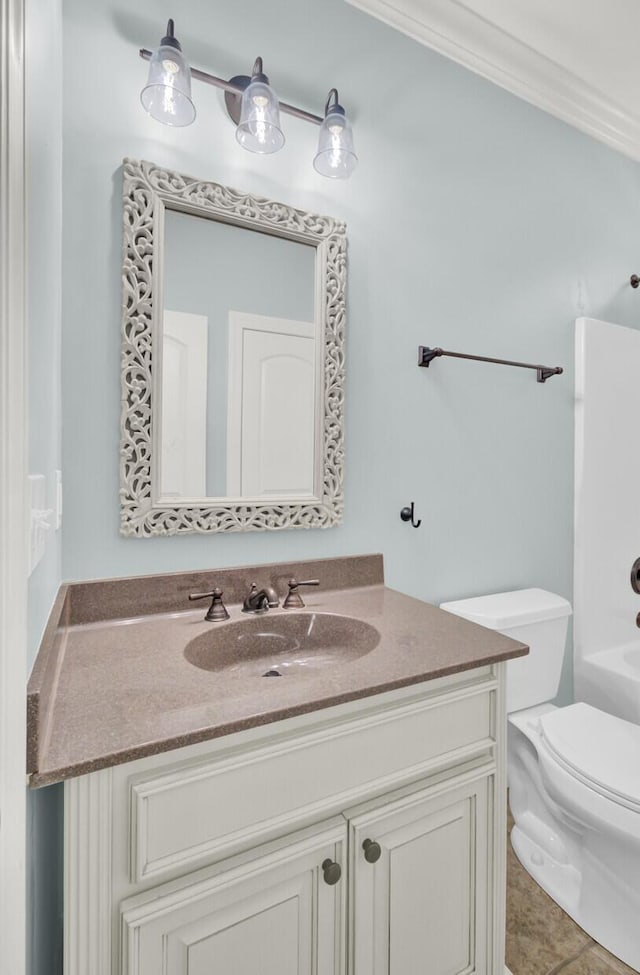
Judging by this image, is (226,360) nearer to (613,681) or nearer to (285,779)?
(285,779)

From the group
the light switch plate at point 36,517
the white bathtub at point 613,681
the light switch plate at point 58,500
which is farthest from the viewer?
the white bathtub at point 613,681

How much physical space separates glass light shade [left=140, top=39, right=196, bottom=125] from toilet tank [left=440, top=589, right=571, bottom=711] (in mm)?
1531

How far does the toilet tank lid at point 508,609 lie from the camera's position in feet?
5.29

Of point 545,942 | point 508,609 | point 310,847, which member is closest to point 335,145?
point 508,609

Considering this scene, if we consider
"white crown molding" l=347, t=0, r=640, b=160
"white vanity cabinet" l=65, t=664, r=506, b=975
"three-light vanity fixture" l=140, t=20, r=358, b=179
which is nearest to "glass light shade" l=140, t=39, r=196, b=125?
"three-light vanity fixture" l=140, t=20, r=358, b=179

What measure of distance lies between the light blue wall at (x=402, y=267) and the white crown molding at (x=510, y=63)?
5 centimetres

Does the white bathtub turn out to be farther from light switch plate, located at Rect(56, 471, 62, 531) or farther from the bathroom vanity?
light switch plate, located at Rect(56, 471, 62, 531)

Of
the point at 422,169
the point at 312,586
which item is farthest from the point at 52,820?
the point at 422,169

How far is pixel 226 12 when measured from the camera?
1338 millimetres

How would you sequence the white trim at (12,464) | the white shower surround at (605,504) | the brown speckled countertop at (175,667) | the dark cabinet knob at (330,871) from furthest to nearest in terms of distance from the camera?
the white shower surround at (605,504) → the dark cabinet knob at (330,871) → the brown speckled countertop at (175,667) → the white trim at (12,464)

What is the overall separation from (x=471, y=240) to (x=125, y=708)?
69.6 inches

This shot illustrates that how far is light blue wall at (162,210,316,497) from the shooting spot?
1290mm

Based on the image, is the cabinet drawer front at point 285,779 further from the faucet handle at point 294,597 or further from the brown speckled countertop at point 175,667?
the faucet handle at point 294,597

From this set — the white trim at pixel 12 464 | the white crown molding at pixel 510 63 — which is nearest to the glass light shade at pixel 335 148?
the white crown molding at pixel 510 63
